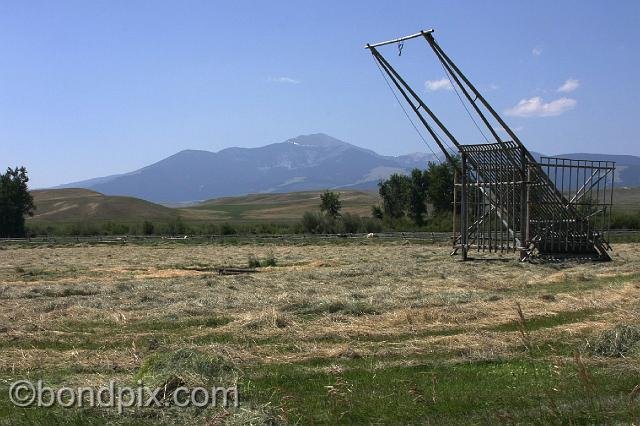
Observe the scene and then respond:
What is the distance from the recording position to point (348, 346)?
11.7 metres

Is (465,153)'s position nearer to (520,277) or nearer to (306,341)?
(520,277)

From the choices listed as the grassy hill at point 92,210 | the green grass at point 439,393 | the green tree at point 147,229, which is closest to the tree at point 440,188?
the green tree at point 147,229

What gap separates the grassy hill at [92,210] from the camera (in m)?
152

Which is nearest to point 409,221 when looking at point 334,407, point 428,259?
point 428,259

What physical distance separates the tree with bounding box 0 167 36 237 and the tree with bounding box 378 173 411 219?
45227 mm

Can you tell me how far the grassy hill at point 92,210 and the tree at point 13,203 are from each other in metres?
60.8

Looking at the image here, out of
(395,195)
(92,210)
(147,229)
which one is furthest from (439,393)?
(92,210)

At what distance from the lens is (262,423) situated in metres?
7.02

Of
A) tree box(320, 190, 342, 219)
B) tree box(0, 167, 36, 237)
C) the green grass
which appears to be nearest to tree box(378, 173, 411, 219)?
tree box(320, 190, 342, 219)

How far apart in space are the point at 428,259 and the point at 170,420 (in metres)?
28.2

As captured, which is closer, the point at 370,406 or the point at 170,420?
the point at 170,420

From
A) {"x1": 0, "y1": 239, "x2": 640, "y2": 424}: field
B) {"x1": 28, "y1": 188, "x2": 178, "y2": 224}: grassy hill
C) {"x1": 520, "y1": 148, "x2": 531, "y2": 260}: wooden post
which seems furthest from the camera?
{"x1": 28, "y1": 188, "x2": 178, "y2": 224}: grassy hill

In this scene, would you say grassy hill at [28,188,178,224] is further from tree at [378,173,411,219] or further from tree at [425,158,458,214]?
tree at [425,158,458,214]

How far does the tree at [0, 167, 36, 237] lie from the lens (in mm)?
81562
